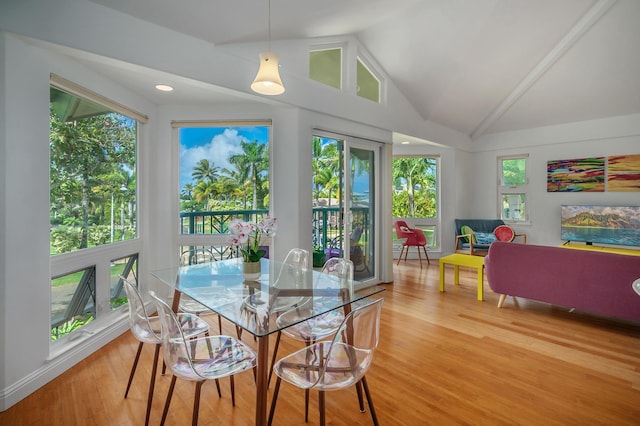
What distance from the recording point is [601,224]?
5.21m

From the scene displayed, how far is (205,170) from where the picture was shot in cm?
361

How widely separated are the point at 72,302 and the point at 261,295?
1.73m

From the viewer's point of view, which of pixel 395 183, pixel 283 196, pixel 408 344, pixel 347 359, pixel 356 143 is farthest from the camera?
pixel 395 183

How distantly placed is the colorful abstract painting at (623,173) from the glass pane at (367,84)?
412 cm

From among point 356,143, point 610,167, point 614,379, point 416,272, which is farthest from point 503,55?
point 614,379

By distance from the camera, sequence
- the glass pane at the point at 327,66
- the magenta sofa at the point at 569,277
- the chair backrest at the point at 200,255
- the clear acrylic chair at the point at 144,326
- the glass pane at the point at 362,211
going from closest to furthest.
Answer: the clear acrylic chair at the point at 144,326, the magenta sofa at the point at 569,277, the chair backrest at the point at 200,255, the glass pane at the point at 327,66, the glass pane at the point at 362,211

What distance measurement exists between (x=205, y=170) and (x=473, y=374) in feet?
10.4

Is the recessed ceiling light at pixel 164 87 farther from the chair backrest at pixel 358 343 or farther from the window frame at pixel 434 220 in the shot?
the window frame at pixel 434 220

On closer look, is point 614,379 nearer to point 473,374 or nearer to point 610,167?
point 473,374

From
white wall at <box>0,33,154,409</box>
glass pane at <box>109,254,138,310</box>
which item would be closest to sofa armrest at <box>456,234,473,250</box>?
glass pane at <box>109,254,138,310</box>

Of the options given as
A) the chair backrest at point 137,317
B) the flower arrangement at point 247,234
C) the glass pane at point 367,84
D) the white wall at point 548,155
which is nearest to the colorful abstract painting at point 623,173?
the white wall at point 548,155

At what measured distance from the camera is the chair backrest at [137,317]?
5.96 ft

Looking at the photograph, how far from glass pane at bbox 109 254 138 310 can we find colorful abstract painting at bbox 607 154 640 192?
23.1 ft

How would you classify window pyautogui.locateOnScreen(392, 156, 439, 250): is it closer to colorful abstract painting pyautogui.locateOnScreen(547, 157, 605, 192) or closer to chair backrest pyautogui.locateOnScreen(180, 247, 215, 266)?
colorful abstract painting pyautogui.locateOnScreen(547, 157, 605, 192)
